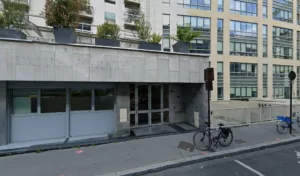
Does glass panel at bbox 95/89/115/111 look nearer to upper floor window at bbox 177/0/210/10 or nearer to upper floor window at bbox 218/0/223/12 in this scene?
upper floor window at bbox 177/0/210/10

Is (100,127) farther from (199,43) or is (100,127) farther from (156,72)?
(199,43)

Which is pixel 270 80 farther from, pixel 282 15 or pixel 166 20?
pixel 166 20

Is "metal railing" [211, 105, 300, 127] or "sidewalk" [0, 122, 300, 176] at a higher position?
"metal railing" [211, 105, 300, 127]

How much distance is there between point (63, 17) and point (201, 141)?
25.0 ft

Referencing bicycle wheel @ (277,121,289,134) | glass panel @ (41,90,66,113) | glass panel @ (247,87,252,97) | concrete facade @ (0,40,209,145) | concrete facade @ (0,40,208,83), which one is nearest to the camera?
concrete facade @ (0,40,208,83)

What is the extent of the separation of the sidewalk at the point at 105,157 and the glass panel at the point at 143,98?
2.50 meters

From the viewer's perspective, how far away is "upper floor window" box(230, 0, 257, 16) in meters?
22.8

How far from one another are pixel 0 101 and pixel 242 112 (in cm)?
1210

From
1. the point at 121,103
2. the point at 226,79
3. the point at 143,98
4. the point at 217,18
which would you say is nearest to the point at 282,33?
the point at 217,18

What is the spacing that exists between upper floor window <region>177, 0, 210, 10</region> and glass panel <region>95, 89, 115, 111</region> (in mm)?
18298

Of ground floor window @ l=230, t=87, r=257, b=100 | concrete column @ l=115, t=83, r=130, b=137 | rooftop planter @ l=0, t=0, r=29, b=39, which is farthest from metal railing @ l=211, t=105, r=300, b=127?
ground floor window @ l=230, t=87, r=257, b=100

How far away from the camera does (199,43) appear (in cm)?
2130

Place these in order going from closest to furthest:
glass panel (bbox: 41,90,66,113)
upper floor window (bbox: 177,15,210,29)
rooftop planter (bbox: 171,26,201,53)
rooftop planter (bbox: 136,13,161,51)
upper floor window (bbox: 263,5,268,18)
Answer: glass panel (bbox: 41,90,66,113) → rooftop planter (bbox: 136,13,161,51) → rooftop planter (bbox: 171,26,201,53) → upper floor window (bbox: 177,15,210,29) → upper floor window (bbox: 263,5,268,18)

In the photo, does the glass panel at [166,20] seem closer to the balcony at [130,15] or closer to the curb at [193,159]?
the balcony at [130,15]
